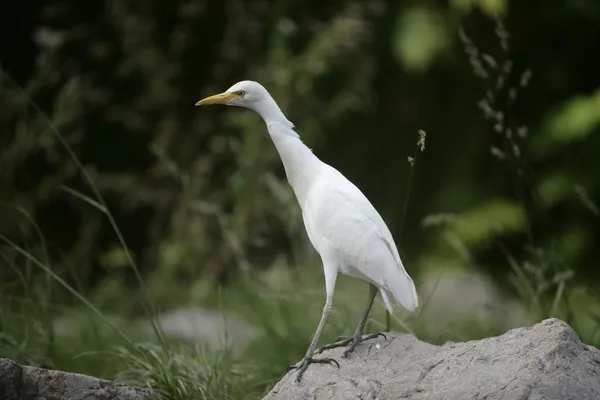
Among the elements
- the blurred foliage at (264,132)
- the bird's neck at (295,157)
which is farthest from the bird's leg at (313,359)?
the blurred foliage at (264,132)

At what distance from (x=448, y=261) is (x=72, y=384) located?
3.45 metres

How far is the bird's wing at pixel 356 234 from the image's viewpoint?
2.46m

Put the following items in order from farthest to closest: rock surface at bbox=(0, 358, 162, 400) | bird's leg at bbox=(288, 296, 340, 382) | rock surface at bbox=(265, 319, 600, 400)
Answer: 1. bird's leg at bbox=(288, 296, 340, 382)
2. rock surface at bbox=(0, 358, 162, 400)
3. rock surface at bbox=(265, 319, 600, 400)

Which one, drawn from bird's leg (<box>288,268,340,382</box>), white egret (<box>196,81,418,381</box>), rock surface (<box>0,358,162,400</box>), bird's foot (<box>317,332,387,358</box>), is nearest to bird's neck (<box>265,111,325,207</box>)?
white egret (<box>196,81,418,381</box>)

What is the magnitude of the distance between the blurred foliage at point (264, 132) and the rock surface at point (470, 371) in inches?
94.2

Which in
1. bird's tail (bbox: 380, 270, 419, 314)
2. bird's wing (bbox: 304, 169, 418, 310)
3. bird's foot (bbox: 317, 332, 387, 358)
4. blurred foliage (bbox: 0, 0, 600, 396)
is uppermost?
bird's wing (bbox: 304, 169, 418, 310)

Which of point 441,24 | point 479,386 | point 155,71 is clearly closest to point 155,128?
point 155,71

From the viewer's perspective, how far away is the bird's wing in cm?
246

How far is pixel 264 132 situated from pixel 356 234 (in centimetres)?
304

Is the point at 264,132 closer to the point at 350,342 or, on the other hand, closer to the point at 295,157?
the point at 295,157

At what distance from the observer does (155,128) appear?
6164mm

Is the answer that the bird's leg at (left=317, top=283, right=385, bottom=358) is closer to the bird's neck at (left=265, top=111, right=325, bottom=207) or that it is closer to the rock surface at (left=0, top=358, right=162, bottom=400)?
the bird's neck at (left=265, top=111, right=325, bottom=207)

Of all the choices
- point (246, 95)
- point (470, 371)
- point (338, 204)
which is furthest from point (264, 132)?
point (470, 371)

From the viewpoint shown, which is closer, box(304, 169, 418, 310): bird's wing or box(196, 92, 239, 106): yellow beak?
box(304, 169, 418, 310): bird's wing
